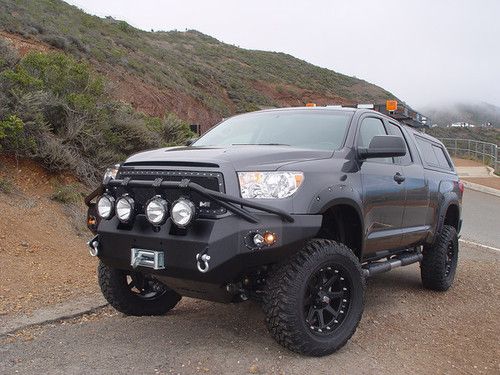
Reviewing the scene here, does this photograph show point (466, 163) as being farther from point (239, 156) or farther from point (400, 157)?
point (239, 156)

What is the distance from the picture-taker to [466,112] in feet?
472

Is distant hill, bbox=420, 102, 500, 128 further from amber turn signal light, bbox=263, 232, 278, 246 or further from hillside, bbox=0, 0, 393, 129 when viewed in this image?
amber turn signal light, bbox=263, 232, 278, 246

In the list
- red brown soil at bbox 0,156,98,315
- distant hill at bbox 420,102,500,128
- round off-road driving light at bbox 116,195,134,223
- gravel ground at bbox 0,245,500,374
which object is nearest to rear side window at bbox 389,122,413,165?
gravel ground at bbox 0,245,500,374

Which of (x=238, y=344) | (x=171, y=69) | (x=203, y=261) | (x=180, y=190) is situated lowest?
(x=238, y=344)

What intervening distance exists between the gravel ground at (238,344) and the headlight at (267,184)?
1195 mm

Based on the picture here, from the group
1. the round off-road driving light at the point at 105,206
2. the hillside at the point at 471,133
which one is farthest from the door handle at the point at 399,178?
the hillside at the point at 471,133

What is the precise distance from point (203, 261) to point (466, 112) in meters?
152

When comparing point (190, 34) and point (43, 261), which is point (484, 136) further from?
point (43, 261)

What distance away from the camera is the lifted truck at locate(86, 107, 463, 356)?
3834 millimetres

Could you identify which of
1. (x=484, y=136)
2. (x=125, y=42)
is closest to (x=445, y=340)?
(x=125, y=42)

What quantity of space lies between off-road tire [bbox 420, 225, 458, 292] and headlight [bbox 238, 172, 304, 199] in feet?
10.6

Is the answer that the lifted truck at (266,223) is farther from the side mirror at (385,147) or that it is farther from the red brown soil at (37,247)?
the red brown soil at (37,247)

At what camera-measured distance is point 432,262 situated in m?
6.63

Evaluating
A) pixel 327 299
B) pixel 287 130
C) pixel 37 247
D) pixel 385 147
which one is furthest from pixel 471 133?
pixel 327 299
